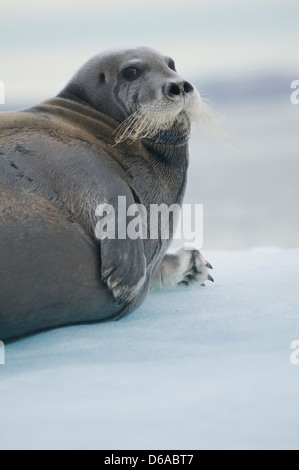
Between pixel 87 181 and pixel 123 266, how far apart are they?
271 millimetres

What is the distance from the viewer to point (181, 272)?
10.9 feet

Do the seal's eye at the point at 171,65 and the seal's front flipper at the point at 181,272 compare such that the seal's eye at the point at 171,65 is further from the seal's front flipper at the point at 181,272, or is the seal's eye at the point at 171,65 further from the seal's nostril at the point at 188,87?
the seal's front flipper at the point at 181,272

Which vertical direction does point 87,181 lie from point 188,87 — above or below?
below

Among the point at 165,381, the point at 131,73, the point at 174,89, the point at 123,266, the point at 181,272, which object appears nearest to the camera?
the point at 165,381

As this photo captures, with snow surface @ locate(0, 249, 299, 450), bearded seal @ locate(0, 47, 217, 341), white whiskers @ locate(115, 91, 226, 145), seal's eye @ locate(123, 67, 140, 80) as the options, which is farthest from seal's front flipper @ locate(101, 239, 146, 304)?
seal's eye @ locate(123, 67, 140, 80)

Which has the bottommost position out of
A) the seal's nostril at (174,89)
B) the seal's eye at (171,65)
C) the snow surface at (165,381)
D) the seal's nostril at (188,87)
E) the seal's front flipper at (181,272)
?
the snow surface at (165,381)

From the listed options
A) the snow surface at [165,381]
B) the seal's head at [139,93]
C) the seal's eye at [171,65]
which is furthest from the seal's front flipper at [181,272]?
the seal's eye at [171,65]

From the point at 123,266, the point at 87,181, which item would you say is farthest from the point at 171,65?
the point at 123,266

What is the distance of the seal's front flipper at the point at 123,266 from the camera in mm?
2488

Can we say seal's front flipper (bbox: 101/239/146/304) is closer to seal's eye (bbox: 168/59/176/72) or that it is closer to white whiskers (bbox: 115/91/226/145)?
white whiskers (bbox: 115/91/226/145)

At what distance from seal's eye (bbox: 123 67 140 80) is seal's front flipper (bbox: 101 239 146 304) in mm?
593

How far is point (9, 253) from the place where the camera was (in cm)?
238

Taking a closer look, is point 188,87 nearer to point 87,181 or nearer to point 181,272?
point 87,181

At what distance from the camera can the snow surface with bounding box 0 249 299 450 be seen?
5.58ft
